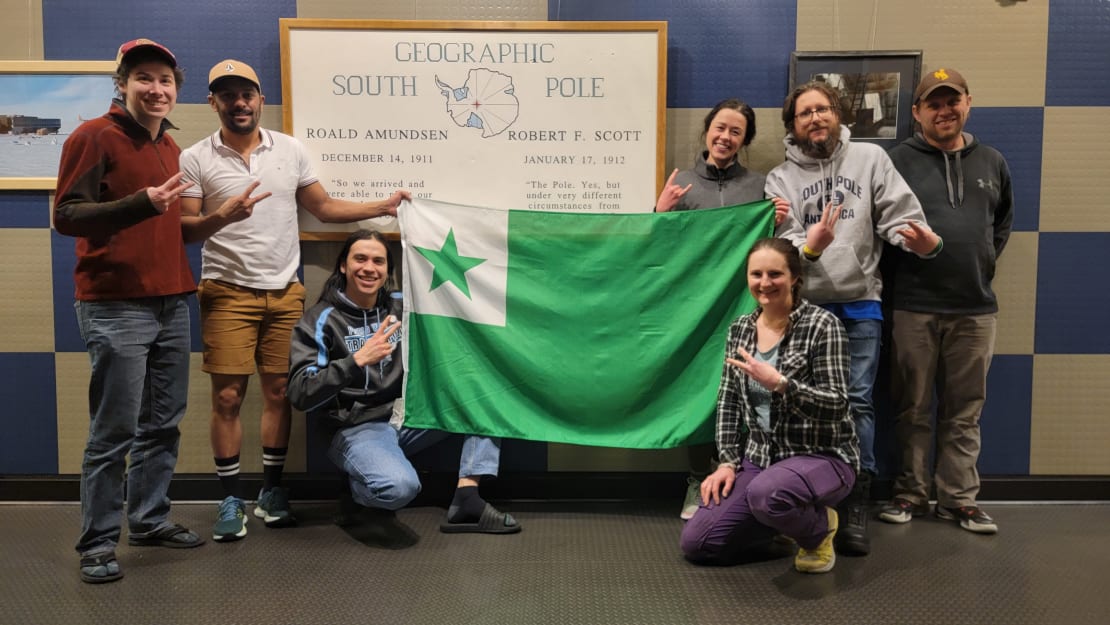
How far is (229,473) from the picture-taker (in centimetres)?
283

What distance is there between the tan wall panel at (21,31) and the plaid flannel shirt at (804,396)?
9.41ft

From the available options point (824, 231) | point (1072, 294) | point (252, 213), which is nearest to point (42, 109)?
point (252, 213)

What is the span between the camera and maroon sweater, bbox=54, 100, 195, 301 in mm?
2260

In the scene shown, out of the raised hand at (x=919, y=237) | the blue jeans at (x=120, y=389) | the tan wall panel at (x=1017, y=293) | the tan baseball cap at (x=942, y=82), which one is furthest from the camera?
the tan wall panel at (x=1017, y=293)

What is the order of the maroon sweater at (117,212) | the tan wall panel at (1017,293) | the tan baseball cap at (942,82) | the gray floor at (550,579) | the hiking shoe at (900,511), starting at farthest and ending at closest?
the tan wall panel at (1017,293) → the hiking shoe at (900,511) → the tan baseball cap at (942,82) → the maroon sweater at (117,212) → the gray floor at (550,579)

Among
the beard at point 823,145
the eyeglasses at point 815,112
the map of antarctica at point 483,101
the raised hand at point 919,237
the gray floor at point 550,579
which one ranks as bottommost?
the gray floor at point 550,579

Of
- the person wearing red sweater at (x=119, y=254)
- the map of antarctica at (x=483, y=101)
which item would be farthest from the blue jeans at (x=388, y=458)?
the map of antarctica at (x=483, y=101)

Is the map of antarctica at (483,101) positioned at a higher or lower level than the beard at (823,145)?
higher

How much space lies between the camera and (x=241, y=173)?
9.26ft

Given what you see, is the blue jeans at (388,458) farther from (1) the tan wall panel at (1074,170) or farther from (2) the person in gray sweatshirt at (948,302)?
(1) the tan wall panel at (1074,170)

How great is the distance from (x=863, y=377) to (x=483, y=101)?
5.69ft

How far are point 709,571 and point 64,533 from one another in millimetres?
2250

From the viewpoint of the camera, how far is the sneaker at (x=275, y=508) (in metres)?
2.84

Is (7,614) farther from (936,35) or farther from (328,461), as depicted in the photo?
(936,35)
